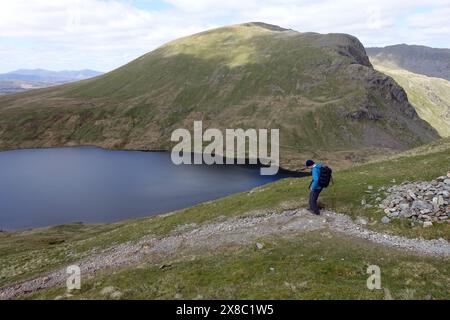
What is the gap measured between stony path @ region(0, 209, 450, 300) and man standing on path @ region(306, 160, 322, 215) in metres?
0.62

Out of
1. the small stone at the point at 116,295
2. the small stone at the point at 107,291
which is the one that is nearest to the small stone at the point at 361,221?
the small stone at the point at 116,295

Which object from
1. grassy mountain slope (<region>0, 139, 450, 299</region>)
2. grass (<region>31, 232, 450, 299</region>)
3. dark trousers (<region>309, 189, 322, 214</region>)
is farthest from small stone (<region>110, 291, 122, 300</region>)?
dark trousers (<region>309, 189, 322, 214</region>)

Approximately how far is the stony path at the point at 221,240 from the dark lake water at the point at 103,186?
195ft

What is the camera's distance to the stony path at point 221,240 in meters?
27.2

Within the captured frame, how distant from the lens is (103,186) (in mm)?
121062

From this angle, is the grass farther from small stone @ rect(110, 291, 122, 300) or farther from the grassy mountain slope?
small stone @ rect(110, 291, 122, 300)

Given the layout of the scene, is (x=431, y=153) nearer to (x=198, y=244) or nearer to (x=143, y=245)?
(x=198, y=244)

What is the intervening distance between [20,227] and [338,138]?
143995 mm

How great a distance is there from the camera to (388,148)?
7023 inches

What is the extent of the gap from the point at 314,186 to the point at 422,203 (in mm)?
7864

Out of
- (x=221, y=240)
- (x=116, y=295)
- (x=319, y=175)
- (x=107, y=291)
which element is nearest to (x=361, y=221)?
(x=319, y=175)

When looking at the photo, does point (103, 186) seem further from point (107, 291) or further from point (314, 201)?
point (107, 291)

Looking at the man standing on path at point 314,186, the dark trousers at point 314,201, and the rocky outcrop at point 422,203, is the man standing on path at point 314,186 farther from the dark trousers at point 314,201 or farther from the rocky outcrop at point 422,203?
the rocky outcrop at point 422,203
